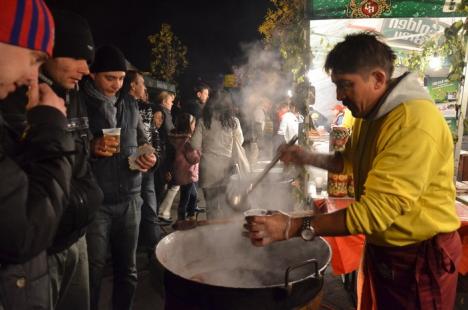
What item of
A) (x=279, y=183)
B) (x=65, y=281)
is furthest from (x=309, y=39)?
(x=65, y=281)

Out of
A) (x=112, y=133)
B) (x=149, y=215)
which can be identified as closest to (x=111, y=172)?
(x=112, y=133)

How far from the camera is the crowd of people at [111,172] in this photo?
137 cm

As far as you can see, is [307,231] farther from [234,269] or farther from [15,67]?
[15,67]

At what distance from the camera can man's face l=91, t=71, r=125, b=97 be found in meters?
3.28

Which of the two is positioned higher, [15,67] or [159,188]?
[15,67]

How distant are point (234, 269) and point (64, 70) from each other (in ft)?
7.05

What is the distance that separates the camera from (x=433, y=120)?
2.01m

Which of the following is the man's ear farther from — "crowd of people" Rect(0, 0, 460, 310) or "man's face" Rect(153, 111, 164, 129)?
"man's face" Rect(153, 111, 164, 129)

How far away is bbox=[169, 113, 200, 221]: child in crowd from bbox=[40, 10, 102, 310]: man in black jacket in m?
3.93

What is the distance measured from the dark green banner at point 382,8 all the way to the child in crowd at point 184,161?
3.29 m

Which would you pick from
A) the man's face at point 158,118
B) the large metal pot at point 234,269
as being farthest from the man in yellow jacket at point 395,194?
the man's face at point 158,118

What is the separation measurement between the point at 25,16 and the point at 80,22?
126 centimetres

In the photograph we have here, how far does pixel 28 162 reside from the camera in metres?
1.36

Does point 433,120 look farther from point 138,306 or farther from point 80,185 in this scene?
point 138,306
